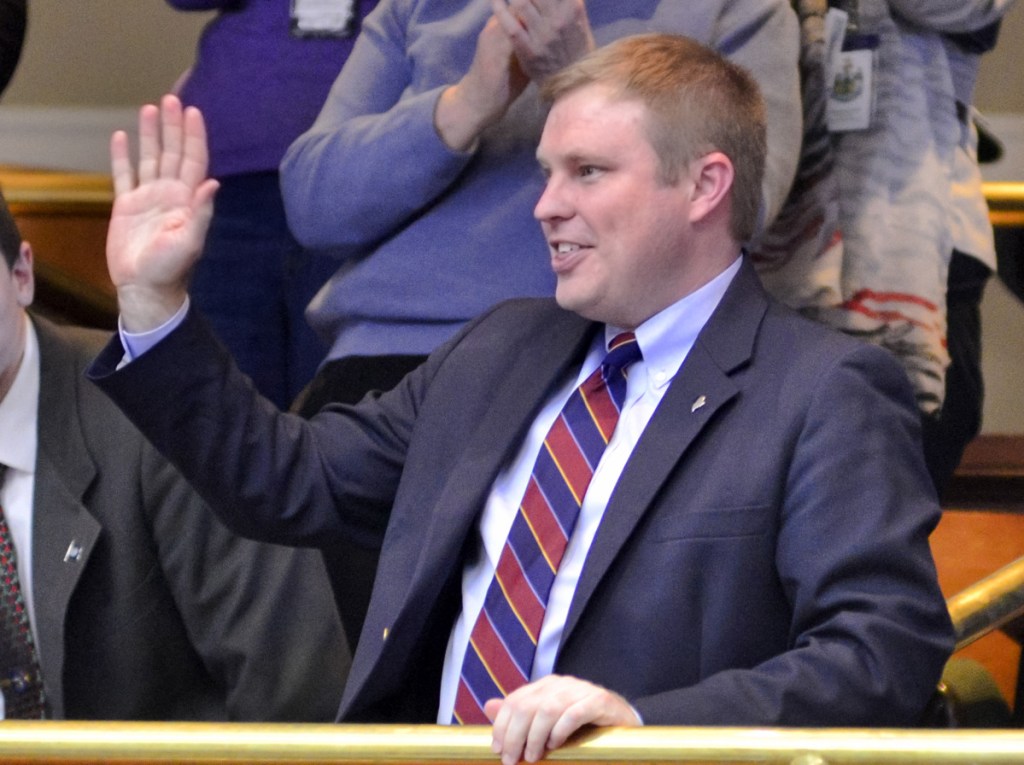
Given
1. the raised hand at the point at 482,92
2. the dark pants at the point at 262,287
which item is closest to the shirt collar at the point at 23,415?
the dark pants at the point at 262,287

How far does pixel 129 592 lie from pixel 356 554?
325 millimetres

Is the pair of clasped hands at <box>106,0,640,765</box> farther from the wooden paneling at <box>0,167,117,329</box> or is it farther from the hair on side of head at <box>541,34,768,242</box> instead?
the wooden paneling at <box>0,167,117,329</box>

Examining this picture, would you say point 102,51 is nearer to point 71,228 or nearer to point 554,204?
point 71,228

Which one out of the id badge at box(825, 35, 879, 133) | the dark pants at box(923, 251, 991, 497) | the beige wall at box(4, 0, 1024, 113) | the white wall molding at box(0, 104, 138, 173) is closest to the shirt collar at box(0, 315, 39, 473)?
the id badge at box(825, 35, 879, 133)

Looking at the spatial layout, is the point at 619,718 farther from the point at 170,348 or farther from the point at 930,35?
the point at 930,35

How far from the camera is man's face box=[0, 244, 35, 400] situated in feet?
6.17

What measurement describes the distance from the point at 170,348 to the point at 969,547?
62.1 inches

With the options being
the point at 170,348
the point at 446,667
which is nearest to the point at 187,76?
the point at 170,348

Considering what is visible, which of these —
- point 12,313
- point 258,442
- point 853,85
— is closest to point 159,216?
point 258,442

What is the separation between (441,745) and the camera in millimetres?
1289

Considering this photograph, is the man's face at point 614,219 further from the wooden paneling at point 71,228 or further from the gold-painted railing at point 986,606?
the wooden paneling at point 71,228

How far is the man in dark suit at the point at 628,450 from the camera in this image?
1.46 metres

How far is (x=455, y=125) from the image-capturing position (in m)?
2.03

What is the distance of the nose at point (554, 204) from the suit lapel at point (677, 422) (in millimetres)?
180
